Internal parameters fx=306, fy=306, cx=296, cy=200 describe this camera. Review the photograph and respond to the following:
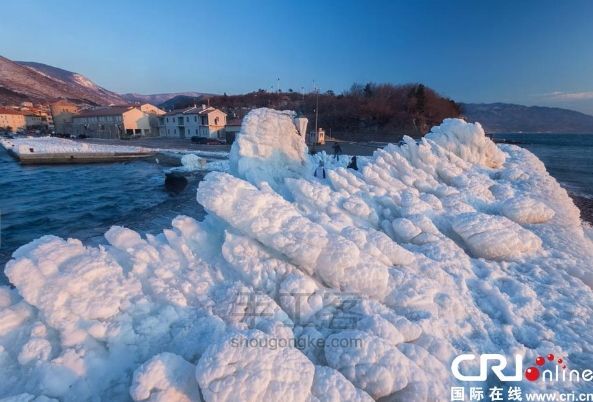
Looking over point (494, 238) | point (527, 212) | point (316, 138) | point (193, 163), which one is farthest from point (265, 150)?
point (316, 138)

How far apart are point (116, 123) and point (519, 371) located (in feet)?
192

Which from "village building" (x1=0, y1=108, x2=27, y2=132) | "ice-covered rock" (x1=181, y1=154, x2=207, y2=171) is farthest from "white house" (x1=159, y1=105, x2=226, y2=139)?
"village building" (x1=0, y1=108, x2=27, y2=132)

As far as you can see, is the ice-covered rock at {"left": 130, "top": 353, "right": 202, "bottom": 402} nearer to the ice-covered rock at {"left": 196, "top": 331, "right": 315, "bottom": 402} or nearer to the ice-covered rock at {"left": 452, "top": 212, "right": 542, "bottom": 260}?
the ice-covered rock at {"left": 196, "top": 331, "right": 315, "bottom": 402}

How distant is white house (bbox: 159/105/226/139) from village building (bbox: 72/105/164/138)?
342 cm

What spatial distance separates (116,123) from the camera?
50.2 m

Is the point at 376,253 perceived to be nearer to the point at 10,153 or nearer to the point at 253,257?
the point at 253,257

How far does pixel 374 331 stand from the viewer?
364 cm

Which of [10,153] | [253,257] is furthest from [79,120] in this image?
[253,257]

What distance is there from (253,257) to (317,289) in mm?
1108

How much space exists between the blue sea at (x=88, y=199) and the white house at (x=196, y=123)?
2148cm

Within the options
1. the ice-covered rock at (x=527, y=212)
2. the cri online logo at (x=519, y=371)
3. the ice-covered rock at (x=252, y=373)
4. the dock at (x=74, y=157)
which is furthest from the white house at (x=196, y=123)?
the cri online logo at (x=519, y=371)

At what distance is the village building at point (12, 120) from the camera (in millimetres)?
62500

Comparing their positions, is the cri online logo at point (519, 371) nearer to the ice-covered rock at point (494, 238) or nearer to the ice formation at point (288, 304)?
the ice formation at point (288, 304)

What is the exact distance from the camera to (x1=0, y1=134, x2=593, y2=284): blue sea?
952 cm
